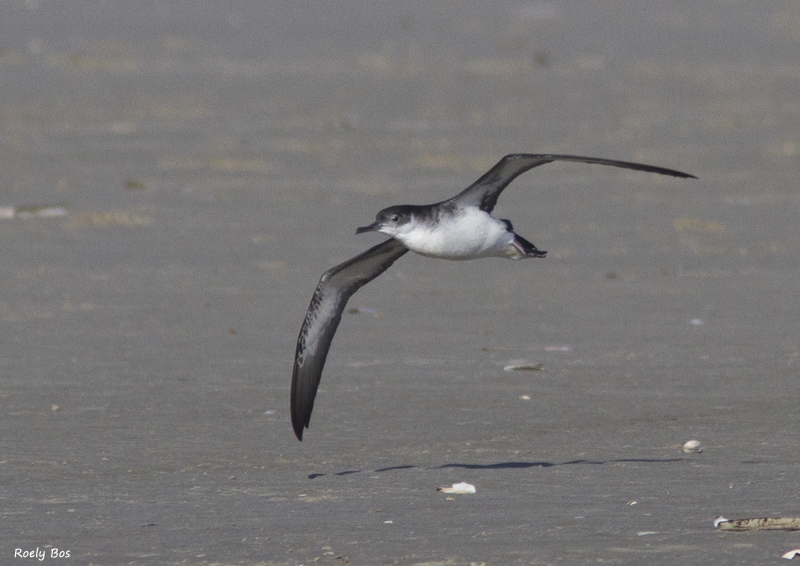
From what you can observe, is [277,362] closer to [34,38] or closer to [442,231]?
[442,231]

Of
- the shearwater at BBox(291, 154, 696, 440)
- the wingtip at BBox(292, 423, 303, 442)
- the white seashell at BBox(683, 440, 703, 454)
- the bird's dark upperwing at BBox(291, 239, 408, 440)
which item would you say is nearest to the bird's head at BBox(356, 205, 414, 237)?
the shearwater at BBox(291, 154, 696, 440)

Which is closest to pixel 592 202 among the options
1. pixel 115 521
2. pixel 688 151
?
pixel 688 151

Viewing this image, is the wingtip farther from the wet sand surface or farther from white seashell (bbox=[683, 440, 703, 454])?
white seashell (bbox=[683, 440, 703, 454])

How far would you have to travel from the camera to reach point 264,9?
102ft

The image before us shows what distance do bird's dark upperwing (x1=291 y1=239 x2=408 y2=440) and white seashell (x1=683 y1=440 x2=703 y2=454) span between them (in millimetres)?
1604

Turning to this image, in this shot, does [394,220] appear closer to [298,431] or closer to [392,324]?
[298,431]

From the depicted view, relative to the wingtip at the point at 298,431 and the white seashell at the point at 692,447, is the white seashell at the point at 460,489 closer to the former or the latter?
the wingtip at the point at 298,431

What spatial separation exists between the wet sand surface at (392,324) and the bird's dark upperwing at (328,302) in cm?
31

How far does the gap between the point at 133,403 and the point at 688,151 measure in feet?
34.1

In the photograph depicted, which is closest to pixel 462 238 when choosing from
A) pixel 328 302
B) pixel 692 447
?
pixel 328 302

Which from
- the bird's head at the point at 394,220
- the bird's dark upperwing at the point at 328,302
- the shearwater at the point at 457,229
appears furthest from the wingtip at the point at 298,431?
the bird's head at the point at 394,220

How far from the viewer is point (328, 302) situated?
782cm

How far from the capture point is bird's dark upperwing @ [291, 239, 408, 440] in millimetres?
7660

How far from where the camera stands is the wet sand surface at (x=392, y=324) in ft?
Answer: 20.3
